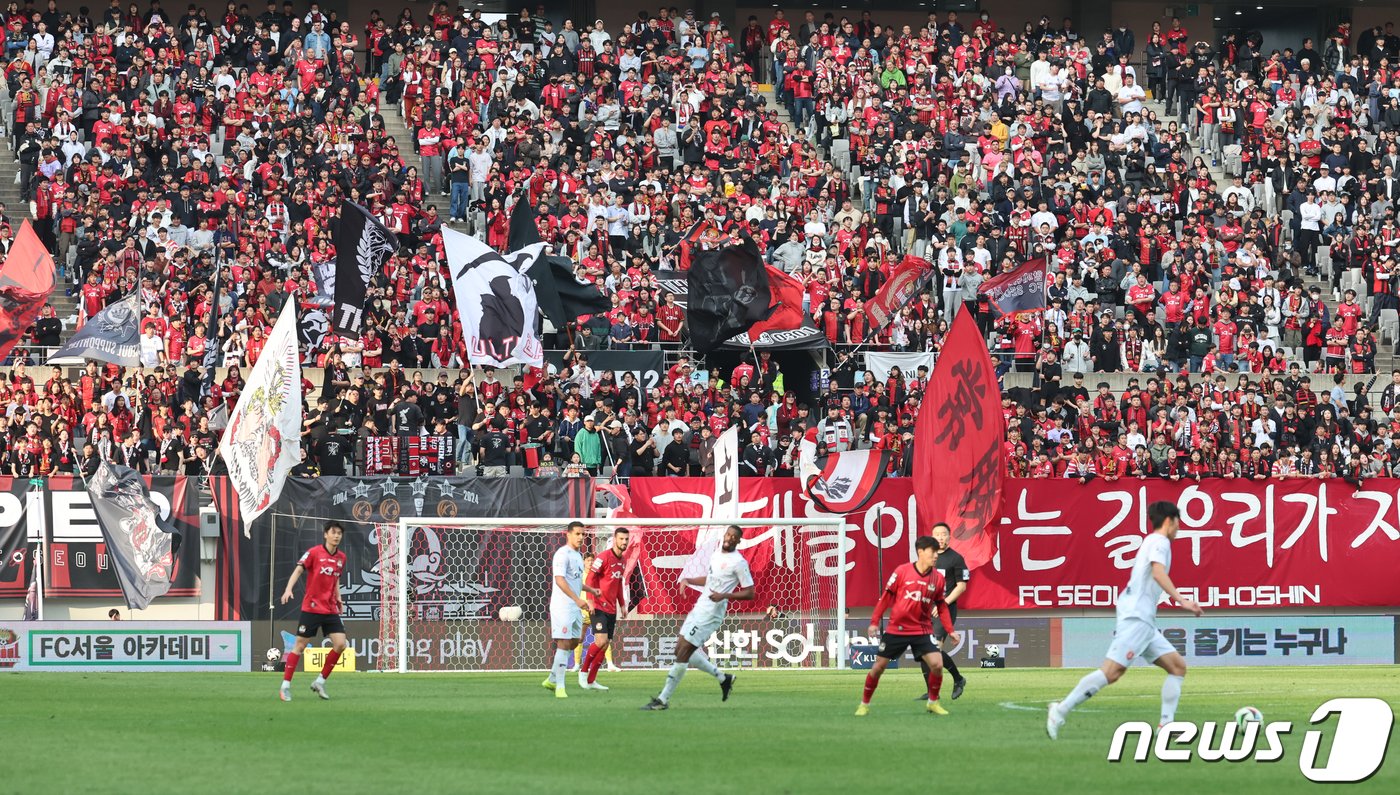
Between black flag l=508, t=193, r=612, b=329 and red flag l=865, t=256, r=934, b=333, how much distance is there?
16.3ft

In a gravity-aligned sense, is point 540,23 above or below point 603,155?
above

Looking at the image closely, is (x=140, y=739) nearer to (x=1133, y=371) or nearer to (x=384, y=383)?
(x=384, y=383)

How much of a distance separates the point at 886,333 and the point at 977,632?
754 cm

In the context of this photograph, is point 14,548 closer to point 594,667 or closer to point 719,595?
point 594,667

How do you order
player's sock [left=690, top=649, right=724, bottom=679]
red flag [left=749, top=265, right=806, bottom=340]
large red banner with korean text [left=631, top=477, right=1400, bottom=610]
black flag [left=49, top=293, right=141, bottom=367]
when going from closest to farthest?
player's sock [left=690, top=649, right=724, bottom=679]
black flag [left=49, top=293, right=141, bottom=367]
large red banner with korean text [left=631, top=477, right=1400, bottom=610]
red flag [left=749, top=265, right=806, bottom=340]

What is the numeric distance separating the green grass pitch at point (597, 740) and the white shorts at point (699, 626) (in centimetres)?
70

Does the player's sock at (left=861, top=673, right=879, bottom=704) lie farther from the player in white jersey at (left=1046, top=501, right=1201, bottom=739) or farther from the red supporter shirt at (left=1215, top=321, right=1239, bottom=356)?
the red supporter shirt at (left=1215, top=321, right=1239, bottom=356)

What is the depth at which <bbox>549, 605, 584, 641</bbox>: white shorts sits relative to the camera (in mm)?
22781

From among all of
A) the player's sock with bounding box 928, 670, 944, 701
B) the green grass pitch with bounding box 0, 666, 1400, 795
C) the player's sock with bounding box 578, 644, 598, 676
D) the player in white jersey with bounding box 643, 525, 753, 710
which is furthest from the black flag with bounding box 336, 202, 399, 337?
the player's sock with bounding box 928, 670, 944, 701

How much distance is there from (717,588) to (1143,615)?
18.2ft

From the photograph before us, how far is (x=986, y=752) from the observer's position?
599 inches

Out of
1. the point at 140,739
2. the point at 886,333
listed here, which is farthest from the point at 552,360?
the point at 140,739

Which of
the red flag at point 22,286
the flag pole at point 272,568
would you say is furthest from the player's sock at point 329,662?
the red flag at point 22,286

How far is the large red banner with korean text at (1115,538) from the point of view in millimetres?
32344
